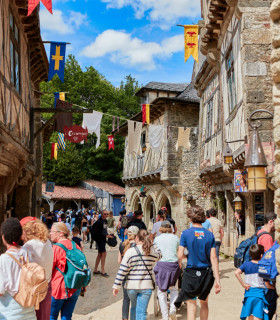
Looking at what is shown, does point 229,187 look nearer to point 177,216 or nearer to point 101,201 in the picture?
point 177,216

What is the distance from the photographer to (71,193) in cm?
3347

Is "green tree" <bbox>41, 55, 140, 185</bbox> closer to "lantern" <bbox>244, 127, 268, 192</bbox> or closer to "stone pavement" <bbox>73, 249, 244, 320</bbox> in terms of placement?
"stone pavement" <bbox>73, 249, 244, 320</bbox>

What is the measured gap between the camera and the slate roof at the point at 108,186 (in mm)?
33500

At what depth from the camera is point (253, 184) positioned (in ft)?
17.9

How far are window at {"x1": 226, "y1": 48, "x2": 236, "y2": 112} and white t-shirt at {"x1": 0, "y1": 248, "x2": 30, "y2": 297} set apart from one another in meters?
7.73

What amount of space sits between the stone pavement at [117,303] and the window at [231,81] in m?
4.13

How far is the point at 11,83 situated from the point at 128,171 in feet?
52.9

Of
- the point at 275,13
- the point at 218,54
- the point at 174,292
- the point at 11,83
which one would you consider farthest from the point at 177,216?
the point at 275,13

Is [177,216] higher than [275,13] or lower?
lower

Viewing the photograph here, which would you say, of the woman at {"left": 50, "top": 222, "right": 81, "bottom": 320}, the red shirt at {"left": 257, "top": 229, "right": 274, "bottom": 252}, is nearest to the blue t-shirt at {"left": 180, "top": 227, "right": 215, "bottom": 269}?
the red shirt at {"left": 257, "top": 229, "right": 274, "bottom": 252}

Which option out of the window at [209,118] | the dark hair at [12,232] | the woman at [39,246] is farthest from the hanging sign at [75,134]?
the dark hair at [12,232]

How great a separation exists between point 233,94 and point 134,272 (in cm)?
645

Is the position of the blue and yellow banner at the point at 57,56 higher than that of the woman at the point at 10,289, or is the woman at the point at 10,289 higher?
the blue and yellow banner at the point at 57,56

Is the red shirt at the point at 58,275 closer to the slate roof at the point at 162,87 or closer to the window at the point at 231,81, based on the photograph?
the window at the point at 231,81
